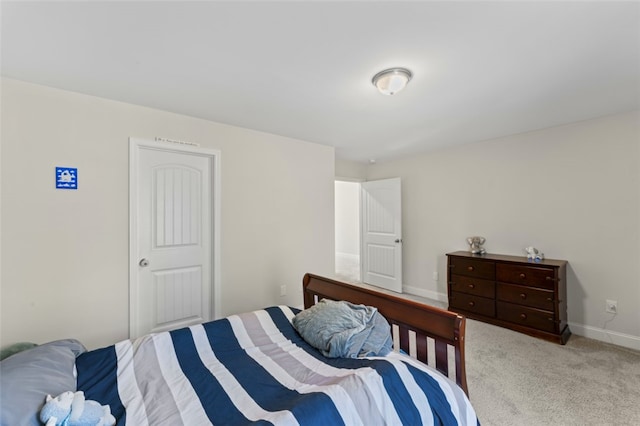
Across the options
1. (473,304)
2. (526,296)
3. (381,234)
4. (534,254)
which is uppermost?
(381,234)

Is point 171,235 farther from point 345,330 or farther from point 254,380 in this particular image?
point 345,330

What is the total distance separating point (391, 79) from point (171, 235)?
7.82 ft

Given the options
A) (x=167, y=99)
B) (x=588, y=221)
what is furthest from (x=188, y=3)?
(x=588, y=221)

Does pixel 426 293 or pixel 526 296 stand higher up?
pixel 526 296

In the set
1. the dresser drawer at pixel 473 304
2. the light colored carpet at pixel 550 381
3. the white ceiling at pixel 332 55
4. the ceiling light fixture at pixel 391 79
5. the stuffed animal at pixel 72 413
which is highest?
the white ceiling at pixel 332 55

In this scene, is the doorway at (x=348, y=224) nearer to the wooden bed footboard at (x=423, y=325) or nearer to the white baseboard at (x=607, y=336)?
the white baseboard at (x=607, y=336)

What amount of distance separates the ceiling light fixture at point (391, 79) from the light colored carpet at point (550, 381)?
2289mm

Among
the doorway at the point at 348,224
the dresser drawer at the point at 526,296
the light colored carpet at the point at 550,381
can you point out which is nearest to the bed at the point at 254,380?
the light colored carpet at the point at 550,381

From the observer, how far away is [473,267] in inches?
132

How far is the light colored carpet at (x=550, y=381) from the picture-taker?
1782mm

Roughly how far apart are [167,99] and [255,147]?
1.04 metres

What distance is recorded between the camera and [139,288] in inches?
97.2

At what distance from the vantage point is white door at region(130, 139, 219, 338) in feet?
8.07

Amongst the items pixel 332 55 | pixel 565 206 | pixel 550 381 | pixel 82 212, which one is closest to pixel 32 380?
pixel 82 212
